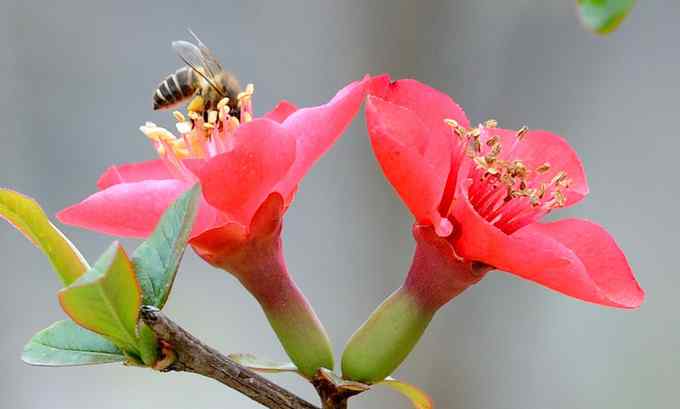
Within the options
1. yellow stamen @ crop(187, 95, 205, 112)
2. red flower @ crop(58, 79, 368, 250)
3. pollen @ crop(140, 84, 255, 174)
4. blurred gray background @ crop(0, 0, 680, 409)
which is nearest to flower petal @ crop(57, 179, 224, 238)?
red flower @ crop(58, 79, 368, 250)

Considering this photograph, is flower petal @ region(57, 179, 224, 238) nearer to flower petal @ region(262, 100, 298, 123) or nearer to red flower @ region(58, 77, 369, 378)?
red flower @ region(58, 77, 369, 378)

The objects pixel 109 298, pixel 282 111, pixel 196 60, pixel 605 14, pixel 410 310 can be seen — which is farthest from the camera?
pixel 196 60

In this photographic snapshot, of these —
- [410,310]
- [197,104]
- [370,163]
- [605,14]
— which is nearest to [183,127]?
[197,104]


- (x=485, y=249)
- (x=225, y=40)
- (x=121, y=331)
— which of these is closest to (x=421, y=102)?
(x=485, y=249)

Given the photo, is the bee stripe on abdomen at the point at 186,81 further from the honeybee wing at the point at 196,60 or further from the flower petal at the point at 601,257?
the flower petal at the point at 601,257

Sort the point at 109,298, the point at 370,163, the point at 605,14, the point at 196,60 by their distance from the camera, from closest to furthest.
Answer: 1. the point at 605,14
2. the point at 109,298
3. the point at 196,60
4. the point at 370,163

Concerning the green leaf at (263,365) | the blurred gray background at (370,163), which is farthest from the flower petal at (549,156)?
the blurred gray background at (370,163)

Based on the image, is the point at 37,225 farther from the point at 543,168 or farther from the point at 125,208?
the point at 543,168

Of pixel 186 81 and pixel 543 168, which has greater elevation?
pixel 186 81
